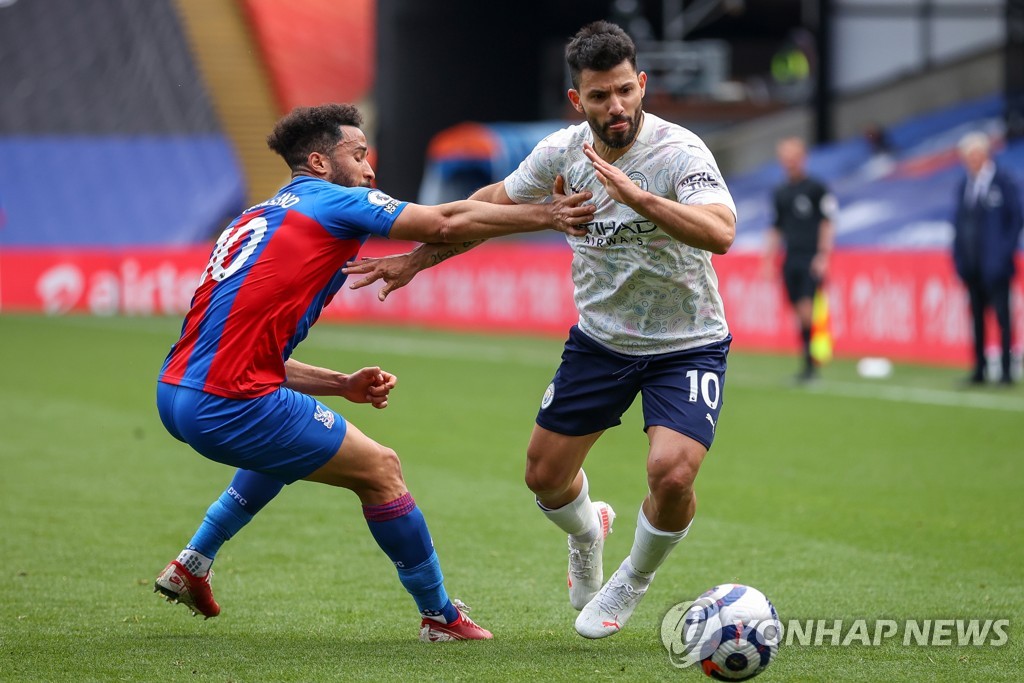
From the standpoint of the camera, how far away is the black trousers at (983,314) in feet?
47.4

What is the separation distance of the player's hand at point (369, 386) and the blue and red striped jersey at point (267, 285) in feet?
1.63

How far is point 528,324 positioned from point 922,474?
46.5 feet

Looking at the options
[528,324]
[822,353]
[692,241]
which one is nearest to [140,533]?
[692,241]

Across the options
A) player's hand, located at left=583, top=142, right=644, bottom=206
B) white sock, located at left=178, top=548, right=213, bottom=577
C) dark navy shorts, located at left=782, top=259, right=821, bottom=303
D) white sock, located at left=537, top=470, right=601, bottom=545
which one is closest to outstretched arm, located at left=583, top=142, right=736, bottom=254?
player's hand, located at left=583, top=142, right=644, bottom=206

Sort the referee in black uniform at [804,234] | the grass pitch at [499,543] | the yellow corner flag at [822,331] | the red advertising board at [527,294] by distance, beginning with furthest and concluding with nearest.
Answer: the yellow corner flag at [822,331] < the red advertising board at [527,294] < the referee in black uniform at [804,234] < the grass pitch at [499,543]

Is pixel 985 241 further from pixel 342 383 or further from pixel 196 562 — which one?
pixel 196 562

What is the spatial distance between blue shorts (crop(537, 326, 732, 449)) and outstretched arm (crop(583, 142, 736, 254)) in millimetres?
719

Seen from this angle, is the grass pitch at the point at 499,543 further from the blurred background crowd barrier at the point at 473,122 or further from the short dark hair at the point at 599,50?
the blurred background crowd barrier at the point at 473,122

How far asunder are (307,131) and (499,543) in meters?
2.89

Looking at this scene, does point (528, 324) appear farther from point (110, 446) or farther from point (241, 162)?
point (241, 162)

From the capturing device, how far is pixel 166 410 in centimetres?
548

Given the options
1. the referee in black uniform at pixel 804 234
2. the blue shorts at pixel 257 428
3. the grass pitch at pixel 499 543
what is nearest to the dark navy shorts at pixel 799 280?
the referee in black uniform at pixel 804 234

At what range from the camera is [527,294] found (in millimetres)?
23812

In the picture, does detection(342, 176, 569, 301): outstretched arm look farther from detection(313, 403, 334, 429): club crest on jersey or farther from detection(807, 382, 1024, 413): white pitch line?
detection(807, 382, 1024, 413): white pitch line
